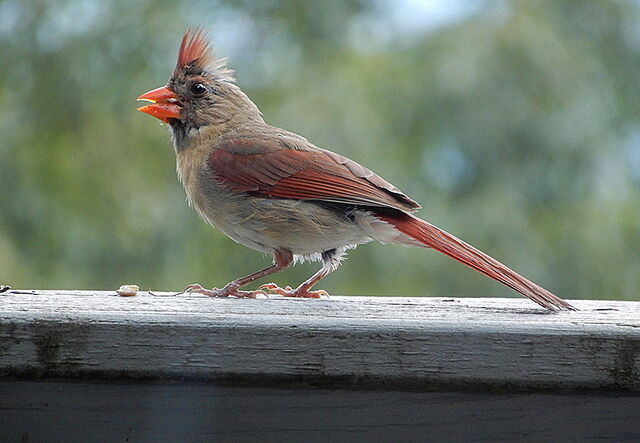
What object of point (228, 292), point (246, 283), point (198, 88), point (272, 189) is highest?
point (198, 88)

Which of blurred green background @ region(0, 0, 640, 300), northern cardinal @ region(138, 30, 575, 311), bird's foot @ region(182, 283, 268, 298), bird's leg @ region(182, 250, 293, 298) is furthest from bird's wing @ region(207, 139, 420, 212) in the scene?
blurred green background @ region(0, 0, 640, 300)

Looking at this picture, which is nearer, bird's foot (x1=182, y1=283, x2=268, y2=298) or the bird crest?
bird's foot (x1=182, y1=283, x2=268, y2=298)

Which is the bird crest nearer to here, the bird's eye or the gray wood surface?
the bird's eye

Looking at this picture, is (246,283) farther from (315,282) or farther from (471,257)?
(471,257)

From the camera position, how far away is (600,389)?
1615 millimetres

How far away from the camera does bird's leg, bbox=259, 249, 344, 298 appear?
10.1 feet

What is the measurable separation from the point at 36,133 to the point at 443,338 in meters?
5.37

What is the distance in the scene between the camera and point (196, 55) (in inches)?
154

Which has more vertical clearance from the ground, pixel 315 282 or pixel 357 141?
pixel 357 141

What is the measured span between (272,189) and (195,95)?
728 mm

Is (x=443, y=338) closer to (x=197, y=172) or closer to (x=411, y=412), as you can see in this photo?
(x=411, y=412)

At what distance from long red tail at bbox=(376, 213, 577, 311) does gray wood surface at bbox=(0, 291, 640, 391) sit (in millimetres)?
425

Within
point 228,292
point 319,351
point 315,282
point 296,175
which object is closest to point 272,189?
point 296,175

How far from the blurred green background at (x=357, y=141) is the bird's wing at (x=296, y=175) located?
6.97ft
